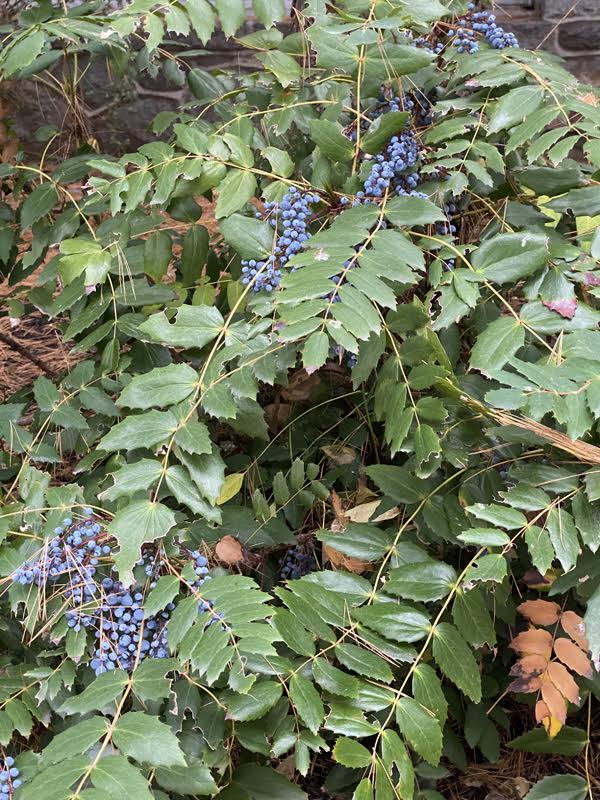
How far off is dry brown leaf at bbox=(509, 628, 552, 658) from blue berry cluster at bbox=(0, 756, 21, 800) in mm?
696

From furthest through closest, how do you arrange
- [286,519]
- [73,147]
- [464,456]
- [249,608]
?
1. [73,147]
2. [286,519]
3. [464,456]
4. [249,608]

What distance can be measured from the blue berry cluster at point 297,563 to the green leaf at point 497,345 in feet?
1.83

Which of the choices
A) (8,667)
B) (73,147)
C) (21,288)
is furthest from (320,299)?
(73,147)

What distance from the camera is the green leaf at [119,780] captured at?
902mm

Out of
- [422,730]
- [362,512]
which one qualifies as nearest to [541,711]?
[422,730]

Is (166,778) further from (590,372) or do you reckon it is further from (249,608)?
(590,372)

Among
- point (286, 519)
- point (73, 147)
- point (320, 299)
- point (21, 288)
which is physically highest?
point (320, 299)

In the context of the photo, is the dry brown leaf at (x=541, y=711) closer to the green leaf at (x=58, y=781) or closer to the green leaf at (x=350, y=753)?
the green leaf at (x=350, y=753)

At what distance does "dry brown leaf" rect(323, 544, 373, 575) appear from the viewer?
1479 millimetres

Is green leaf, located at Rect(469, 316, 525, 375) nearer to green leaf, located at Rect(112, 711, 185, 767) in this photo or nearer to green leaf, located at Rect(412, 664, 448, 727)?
green leaf, located at Rect(412, 664, 448, 727)

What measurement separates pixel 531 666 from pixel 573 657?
2.4 inches

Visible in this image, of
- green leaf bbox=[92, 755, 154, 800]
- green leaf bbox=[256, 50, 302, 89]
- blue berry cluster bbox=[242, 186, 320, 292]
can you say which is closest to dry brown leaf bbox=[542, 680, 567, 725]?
green leaf bbox=[92, 755, 154, 800]

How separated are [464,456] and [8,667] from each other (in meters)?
0.75

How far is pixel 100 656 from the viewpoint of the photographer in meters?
1.16
